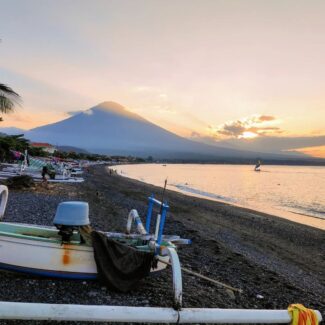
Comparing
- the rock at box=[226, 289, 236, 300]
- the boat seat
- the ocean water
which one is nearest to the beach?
Result: the rock at box=[226, 289, 236, 300]

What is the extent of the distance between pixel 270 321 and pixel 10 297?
156 inches

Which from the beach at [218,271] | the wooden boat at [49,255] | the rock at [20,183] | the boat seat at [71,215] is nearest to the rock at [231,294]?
the beach at [218,271]

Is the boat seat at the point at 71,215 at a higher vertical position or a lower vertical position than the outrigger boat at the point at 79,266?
higher

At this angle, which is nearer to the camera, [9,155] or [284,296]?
[284,296]

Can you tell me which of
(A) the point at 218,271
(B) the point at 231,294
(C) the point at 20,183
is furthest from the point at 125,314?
(C) the point at 20,183

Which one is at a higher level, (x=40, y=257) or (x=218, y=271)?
(x=40, y=257)

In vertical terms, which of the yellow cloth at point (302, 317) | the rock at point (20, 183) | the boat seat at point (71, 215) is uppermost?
the boat seat at point (71, 215)

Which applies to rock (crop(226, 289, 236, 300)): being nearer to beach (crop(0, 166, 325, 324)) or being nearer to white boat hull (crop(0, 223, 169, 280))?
beach (crop(0, 166, 325, 324))

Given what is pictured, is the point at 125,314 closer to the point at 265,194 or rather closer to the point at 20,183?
the point at 20,183

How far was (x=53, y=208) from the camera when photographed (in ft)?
47.4

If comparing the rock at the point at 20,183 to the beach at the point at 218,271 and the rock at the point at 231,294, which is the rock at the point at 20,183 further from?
the rock at the point at 231,294

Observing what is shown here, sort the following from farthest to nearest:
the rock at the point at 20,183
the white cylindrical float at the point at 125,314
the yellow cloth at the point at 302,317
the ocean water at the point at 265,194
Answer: the ocean water at the point at 265,194 → the rock at the point at 20,183 → the yellow cloth at the point at 302,317 → the white cylindrical float at the point at 125,314

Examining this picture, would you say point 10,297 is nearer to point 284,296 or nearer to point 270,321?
point 270,321

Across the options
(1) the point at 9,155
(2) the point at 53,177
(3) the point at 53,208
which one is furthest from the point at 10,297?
(1) the point at 9,155
